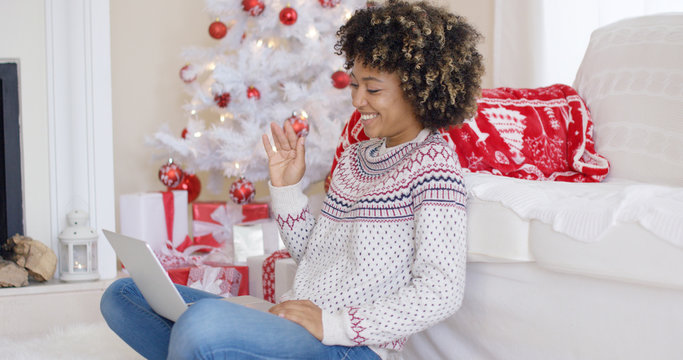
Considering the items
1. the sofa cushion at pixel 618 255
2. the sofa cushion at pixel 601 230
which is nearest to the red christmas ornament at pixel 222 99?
the sofa cushion at pixel 601 230

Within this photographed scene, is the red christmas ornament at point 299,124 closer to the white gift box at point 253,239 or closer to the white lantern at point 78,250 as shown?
the white gift box at point 253,239

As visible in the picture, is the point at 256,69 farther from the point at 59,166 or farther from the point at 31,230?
the point at 31,230

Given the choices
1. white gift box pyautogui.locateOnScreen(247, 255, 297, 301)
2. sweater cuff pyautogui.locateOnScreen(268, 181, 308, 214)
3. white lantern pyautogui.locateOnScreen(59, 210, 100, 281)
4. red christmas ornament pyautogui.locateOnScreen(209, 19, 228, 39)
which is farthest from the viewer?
red christmas ornament pyautogui.locateOnScreen(209, 19, 228, 39)

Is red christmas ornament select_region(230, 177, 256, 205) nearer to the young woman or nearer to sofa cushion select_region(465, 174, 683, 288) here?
the young woman

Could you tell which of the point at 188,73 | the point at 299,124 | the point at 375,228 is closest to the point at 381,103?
the point at 375,228

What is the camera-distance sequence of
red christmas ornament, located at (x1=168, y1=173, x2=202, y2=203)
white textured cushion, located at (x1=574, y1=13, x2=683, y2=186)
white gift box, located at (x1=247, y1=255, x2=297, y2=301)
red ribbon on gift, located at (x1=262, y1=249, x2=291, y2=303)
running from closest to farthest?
white textured cushion, located at (x1=574, y1=13, x2=683, y2=186) → white gift box, located at (x1=247, y1=255, x2=297, y2=301) → red ribbon on gift, located at (x1=262, y1=249, x2=291, y2=303) → red christmas ornament, located at (x1=168, y1=173, x2=202, y2=203)

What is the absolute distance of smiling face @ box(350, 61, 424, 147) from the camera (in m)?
1.14

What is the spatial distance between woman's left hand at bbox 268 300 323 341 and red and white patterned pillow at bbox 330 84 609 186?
0.57 m

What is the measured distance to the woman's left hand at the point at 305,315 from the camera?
958mm

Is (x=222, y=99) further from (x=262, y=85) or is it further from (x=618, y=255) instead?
(x=618, y=255)

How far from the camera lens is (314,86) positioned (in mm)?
2406

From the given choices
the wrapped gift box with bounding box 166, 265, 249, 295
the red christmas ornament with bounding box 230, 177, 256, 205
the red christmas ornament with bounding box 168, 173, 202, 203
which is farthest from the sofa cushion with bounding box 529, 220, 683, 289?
the red christmas ornament with bounding box 168, 173, 202, 203

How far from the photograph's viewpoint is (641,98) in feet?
4.77

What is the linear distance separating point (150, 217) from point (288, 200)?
118 centimetres
